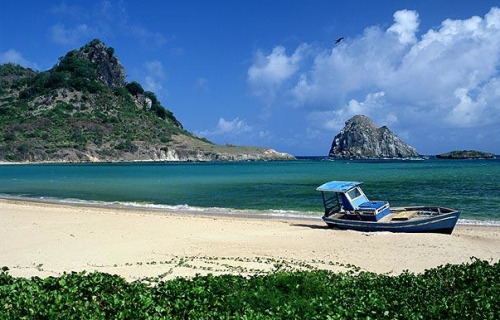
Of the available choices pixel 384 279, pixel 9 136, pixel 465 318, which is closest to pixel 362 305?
pixel 465 318

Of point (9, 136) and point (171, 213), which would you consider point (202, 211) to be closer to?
point (171, 213)

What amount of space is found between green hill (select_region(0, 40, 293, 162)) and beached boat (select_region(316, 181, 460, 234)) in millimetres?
132035

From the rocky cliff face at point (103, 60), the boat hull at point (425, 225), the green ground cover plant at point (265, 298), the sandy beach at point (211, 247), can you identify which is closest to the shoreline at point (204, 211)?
the sandy beach at point (211, 247)

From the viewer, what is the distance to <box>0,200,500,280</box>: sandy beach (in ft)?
46.6

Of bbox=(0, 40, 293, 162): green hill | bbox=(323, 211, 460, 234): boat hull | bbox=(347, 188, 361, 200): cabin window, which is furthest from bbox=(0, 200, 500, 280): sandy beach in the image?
bbox=(0, 40, 293, 162): green hill

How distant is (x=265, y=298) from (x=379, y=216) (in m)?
15.8

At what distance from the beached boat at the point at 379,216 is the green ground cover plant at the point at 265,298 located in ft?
38.6

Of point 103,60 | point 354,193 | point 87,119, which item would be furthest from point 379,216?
point 103,60

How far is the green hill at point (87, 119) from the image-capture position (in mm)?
143750

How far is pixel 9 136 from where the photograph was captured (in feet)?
460

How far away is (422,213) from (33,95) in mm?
174879

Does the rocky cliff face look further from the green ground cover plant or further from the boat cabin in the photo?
the green ground cover plant

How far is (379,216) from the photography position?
22.4m

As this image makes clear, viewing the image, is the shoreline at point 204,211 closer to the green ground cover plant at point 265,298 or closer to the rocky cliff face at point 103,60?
the green ground cover plant at point 265,298
